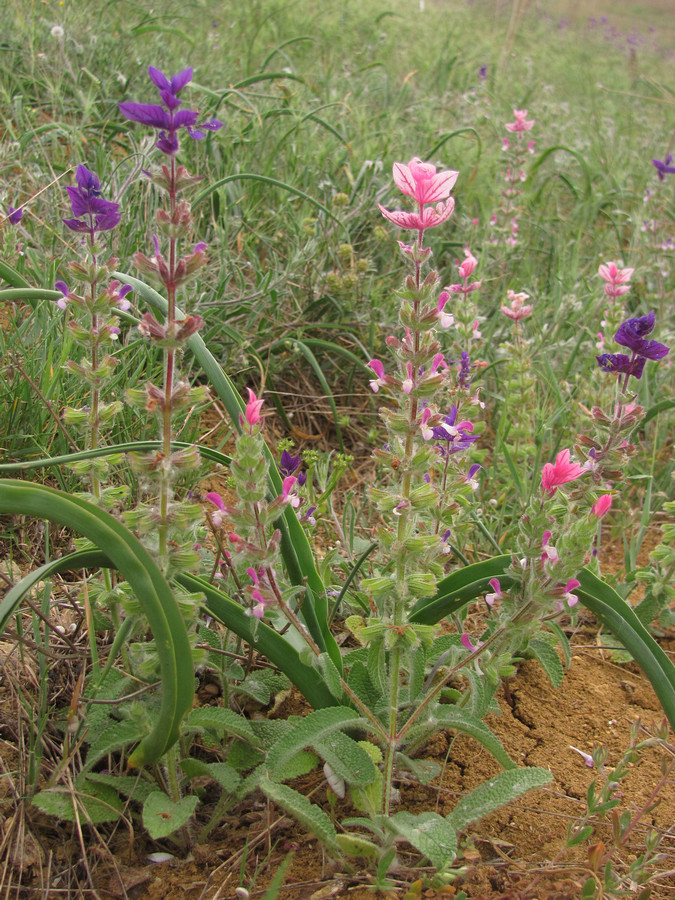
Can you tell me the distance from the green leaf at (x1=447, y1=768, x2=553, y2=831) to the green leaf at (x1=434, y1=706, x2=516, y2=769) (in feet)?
0.19

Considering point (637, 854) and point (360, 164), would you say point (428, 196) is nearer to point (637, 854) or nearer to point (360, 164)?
point (637, 854)

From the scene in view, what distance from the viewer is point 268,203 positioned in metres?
3.49

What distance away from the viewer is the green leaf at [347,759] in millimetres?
1357

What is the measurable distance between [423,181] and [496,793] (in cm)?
109

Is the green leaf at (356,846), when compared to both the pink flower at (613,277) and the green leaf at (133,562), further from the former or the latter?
the pink flower at (613,277)

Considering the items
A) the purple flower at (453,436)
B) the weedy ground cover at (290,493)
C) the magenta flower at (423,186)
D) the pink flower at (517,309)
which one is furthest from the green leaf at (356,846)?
the pink flower at (517,309)

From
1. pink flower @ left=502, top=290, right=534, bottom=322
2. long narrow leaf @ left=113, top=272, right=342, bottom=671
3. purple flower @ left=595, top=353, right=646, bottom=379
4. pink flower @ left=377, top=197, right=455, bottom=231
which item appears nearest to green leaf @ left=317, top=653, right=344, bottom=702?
long narrow leaf @ left=113, top=272, right=342, bottom=671

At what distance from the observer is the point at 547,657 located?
1.55m

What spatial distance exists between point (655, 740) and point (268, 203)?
2.87 metres

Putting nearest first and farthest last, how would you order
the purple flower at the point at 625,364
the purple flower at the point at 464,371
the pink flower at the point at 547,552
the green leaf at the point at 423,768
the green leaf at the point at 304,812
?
the green leaf at the point at 304,812
the pink flower at the point at 547,552
the green leaf at the point at 423,768
the purple flower at the point at 625,364
the purple flower at the point at 464,371

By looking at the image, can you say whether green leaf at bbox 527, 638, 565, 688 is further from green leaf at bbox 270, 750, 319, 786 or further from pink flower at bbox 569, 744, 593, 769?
green leaf at bbox 270, 750, 319, 786

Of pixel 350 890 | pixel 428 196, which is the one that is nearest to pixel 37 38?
pixel 428 196

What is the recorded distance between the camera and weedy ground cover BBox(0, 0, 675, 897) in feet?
4.17

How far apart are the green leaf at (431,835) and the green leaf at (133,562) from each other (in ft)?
1.46
